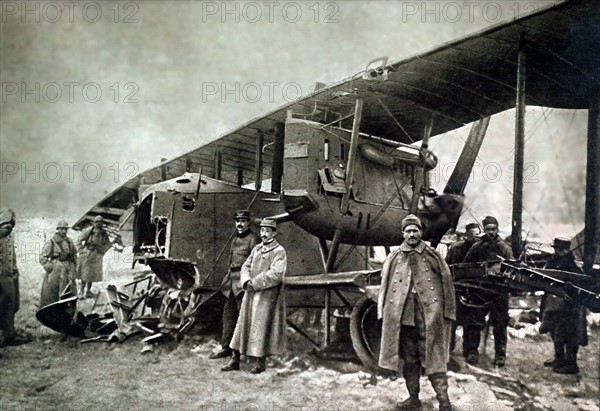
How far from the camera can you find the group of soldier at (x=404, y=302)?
3.40 metres

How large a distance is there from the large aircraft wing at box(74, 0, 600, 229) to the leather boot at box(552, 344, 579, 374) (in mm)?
2312

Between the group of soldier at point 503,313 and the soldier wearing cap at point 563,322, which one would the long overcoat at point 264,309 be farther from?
the soldier wearing cap at point 563,322

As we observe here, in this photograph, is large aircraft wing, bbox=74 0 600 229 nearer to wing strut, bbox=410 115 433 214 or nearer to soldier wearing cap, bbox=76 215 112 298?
wing strut, bbox=410 115 433 214

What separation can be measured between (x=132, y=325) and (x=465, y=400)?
13.3ft

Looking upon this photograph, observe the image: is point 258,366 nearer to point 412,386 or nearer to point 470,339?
point 412,386

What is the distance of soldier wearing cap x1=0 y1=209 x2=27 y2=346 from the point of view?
500cm

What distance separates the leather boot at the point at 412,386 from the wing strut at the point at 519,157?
4.34 feet

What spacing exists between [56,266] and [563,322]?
5756mm

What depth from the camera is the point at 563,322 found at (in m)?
4.20

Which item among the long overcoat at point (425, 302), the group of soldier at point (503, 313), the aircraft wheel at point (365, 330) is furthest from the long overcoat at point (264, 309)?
the group of soldier at point (503, 313)

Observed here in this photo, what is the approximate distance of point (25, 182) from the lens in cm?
506

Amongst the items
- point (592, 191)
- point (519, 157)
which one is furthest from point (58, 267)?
point (592, 191)

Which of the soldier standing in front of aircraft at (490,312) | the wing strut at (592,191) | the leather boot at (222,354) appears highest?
the wing strut at (592,191)

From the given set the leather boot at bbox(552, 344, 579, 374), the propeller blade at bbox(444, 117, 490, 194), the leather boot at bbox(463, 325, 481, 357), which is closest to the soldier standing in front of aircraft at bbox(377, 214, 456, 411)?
the leather boot at bbox(463, 325, 481, 357)
